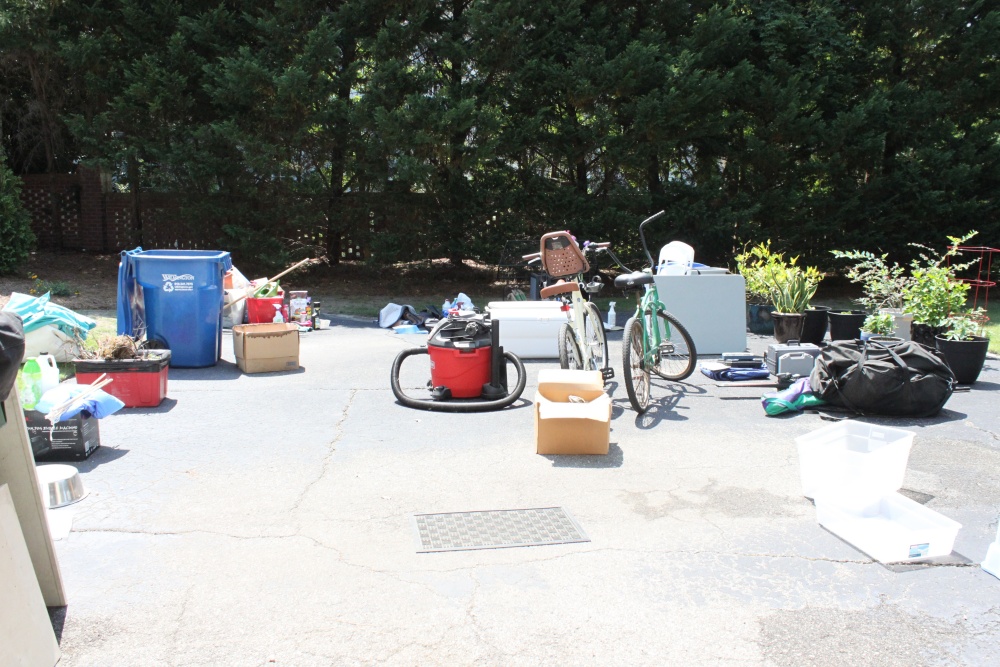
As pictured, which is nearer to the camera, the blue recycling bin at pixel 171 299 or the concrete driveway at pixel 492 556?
the concrete driveway at pixel 492 556

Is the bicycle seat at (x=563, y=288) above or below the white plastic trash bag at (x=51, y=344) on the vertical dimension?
above

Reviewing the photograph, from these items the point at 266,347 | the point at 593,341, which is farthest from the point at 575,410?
the point at 266,347

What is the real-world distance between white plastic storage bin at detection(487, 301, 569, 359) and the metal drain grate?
4213mm

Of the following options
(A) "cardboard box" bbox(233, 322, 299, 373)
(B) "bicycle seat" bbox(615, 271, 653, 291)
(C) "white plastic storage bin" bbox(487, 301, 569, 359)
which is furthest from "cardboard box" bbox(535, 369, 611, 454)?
(A) "cardboard box" bbox(233, 322, 299, 373)

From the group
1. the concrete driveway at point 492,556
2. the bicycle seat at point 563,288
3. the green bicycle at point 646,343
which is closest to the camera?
the concrete driveway at point 492,556

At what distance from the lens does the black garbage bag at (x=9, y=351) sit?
8.34 feet

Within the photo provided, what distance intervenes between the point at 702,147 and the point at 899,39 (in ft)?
12.2

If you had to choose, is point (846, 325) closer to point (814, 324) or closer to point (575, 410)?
point (814, 324)

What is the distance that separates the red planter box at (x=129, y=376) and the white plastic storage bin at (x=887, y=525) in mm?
4894

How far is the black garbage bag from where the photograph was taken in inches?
100

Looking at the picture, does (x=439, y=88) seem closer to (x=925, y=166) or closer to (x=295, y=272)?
(x=295, y=272)

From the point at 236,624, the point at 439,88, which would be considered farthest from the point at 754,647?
the point at 439,88

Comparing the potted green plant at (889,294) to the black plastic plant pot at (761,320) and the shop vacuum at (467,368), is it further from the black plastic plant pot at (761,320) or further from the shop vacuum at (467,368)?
the shop vacuum at (467,368)

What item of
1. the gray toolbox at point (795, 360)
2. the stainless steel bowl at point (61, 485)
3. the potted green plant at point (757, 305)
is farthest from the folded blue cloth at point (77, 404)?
the potted green plant at point (757, 305)
